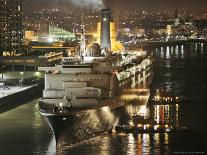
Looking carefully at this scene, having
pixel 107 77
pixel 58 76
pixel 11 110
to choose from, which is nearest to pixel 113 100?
pixel 107 77

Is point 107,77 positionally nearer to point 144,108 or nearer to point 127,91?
point 127,91

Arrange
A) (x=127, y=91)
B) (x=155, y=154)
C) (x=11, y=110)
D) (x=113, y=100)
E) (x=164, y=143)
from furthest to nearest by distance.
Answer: (x=11, y=110) < (x=127, y=91) < (x=113, y=100) < (x=164, y=143) < (x=155, y=154)

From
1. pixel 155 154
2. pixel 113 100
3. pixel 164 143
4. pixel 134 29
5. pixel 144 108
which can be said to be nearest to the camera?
pixel 155 154

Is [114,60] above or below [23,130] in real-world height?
above

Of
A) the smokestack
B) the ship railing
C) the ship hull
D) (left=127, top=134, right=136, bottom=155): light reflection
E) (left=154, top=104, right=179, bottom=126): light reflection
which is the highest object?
the smokestack

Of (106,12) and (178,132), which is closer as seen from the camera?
(178,132)

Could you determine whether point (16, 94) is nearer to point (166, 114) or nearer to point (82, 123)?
point (166, 114)

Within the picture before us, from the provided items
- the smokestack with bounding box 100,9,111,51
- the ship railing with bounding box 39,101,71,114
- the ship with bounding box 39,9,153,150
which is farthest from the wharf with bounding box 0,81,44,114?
the ship railing with bounding box 39,101,71,114

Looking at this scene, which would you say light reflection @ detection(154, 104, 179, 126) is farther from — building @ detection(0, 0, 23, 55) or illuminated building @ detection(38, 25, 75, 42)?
illuminated building @ detection(38, 25, 75, 42)

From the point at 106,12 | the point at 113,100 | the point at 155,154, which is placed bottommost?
the point at 155,154
